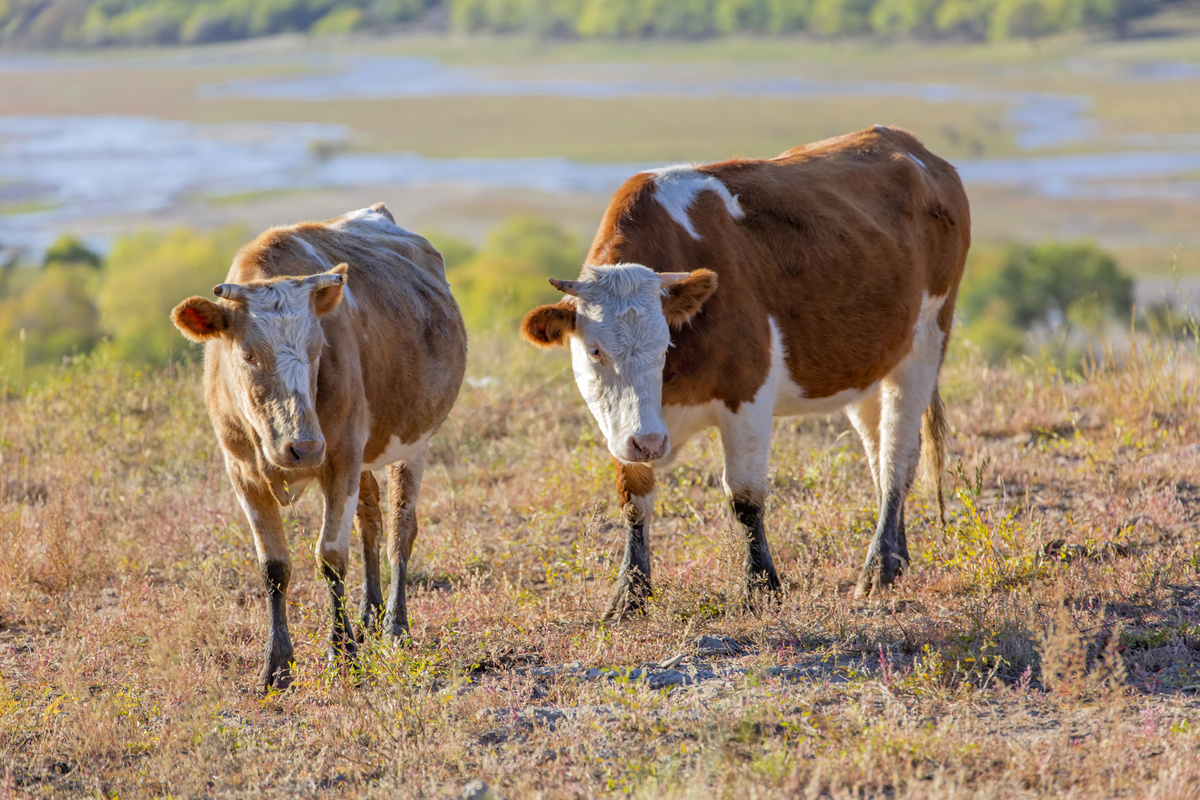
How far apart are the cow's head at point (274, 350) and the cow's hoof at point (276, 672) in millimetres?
1113

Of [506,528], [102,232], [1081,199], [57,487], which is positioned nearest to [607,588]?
[506,528]

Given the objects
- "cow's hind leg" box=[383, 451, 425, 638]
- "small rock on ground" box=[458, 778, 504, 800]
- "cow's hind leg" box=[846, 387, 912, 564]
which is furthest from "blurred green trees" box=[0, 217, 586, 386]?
"small rock on ground" box=[458, 778, 504, 800]

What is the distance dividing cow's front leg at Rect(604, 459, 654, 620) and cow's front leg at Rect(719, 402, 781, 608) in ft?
1.48

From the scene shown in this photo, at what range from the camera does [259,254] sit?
576 cm

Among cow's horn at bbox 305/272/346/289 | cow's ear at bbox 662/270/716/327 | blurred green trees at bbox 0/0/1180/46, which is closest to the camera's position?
cow's horn at bbox 305/272/346/289

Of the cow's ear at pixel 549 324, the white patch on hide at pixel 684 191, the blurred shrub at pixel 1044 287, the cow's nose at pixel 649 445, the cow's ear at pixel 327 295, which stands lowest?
the blurred shrub at pixel 1044 287

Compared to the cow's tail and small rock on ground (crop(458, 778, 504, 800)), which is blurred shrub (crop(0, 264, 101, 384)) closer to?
the cow's tail

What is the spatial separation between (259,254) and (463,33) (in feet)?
474

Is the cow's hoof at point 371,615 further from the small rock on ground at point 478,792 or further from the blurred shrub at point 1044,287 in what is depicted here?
the blurred shrub at point 1044,287

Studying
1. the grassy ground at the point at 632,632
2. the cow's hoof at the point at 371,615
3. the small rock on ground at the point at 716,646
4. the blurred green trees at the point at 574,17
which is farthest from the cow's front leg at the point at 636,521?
the blurred green trees at the point at 574,17

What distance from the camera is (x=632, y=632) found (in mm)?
6039

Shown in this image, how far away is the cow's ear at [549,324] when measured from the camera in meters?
5.78

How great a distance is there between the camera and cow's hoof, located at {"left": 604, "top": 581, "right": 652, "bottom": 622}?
252 inches

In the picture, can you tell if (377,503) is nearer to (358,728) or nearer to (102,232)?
(358,728)
